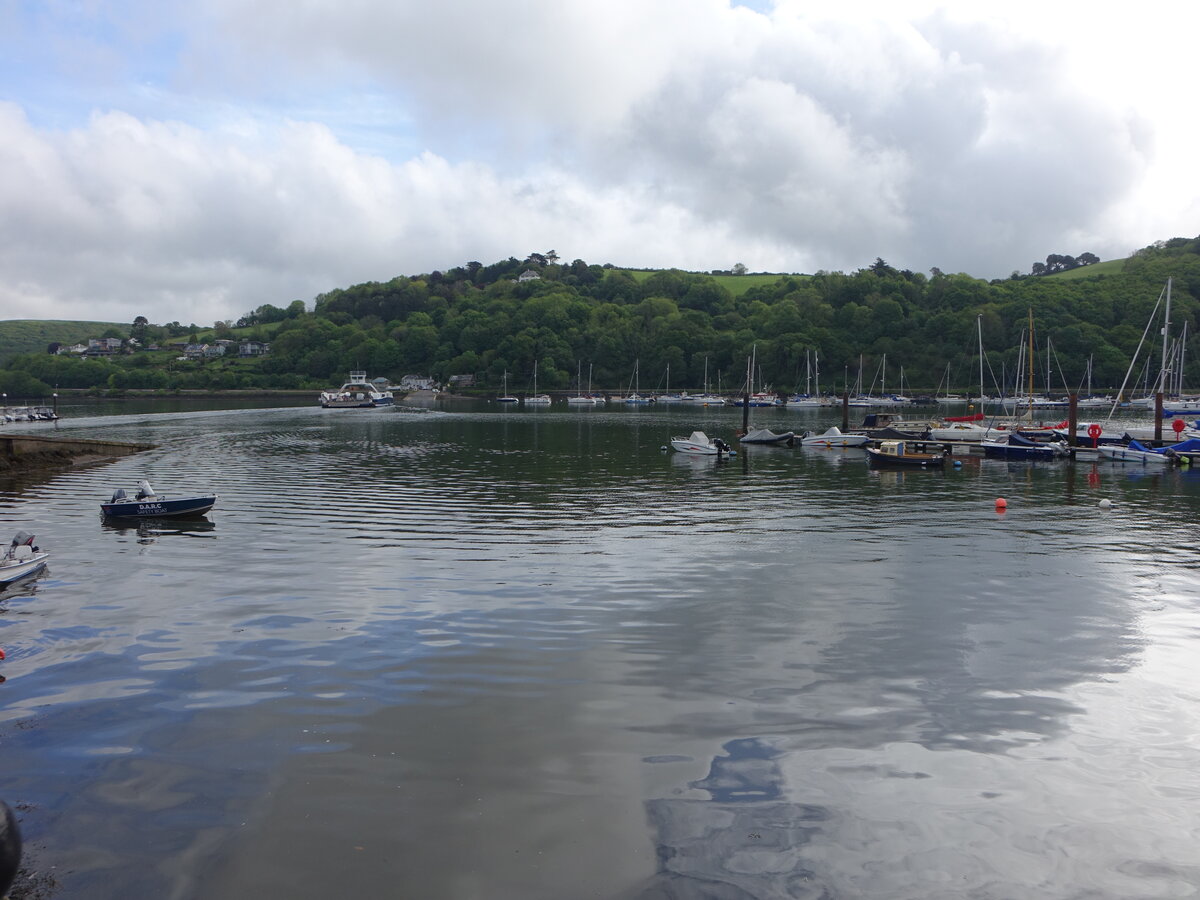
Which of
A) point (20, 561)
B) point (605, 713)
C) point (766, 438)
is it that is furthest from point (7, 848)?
point (766, 438)

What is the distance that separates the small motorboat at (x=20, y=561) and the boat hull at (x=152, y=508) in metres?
10.0

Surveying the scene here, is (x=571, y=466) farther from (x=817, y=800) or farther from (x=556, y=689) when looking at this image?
(x=817, y=800)

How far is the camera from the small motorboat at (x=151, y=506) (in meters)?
35.8

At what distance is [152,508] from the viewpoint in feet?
118

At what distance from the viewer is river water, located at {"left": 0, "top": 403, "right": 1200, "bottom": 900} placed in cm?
1048

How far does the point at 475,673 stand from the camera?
16891 mm

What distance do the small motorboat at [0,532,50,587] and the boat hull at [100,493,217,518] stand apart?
1002 cm

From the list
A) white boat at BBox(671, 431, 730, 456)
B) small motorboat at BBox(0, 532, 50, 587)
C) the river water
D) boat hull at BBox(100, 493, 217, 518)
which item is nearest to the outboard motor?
the river water

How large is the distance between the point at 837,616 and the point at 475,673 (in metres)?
9.38

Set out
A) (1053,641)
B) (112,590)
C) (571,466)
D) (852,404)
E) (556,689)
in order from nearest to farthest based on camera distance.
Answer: (556,689)
(1053,641)
(112,590)
(571,466)
(852,404)

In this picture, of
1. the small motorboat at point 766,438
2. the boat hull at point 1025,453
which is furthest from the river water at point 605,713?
the small motorboat at point 766,438

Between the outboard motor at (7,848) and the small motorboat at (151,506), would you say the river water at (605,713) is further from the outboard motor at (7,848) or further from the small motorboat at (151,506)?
the outboard motor at (7,848)

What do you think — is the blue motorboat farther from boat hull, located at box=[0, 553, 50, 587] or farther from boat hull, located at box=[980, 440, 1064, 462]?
boat hull, located at box=[0, 553, 50, 587]

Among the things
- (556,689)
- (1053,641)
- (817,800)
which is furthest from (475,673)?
(1053,641)
